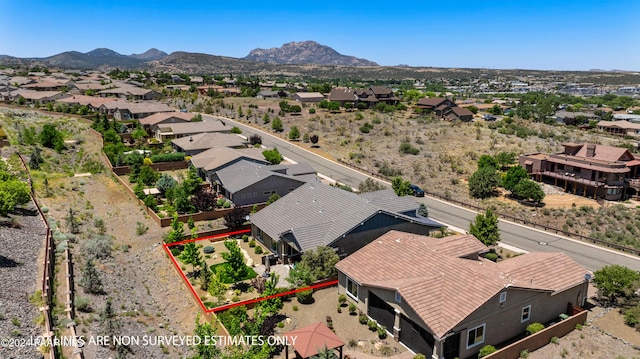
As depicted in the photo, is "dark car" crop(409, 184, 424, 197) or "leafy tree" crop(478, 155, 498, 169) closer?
"dark car" crop(409, 184, 424, 197)

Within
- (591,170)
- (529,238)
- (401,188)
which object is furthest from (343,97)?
(529,238)

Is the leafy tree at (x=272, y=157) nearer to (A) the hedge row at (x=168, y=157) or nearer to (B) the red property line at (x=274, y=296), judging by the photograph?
(A) the hedge row at (x=168, y=157)

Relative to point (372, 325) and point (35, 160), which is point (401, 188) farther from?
point (35, 160)

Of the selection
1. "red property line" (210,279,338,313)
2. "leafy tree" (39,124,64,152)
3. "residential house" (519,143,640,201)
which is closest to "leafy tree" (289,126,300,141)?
"leafy tree" (39,124,64,152)

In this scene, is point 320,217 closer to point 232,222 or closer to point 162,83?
point 232,222

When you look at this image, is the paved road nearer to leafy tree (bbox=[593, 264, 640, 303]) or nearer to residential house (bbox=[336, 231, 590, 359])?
leafy tree (bbox=[593, 264, 640, 303])

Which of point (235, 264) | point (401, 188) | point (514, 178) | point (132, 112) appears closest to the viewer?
point (235, 264)
